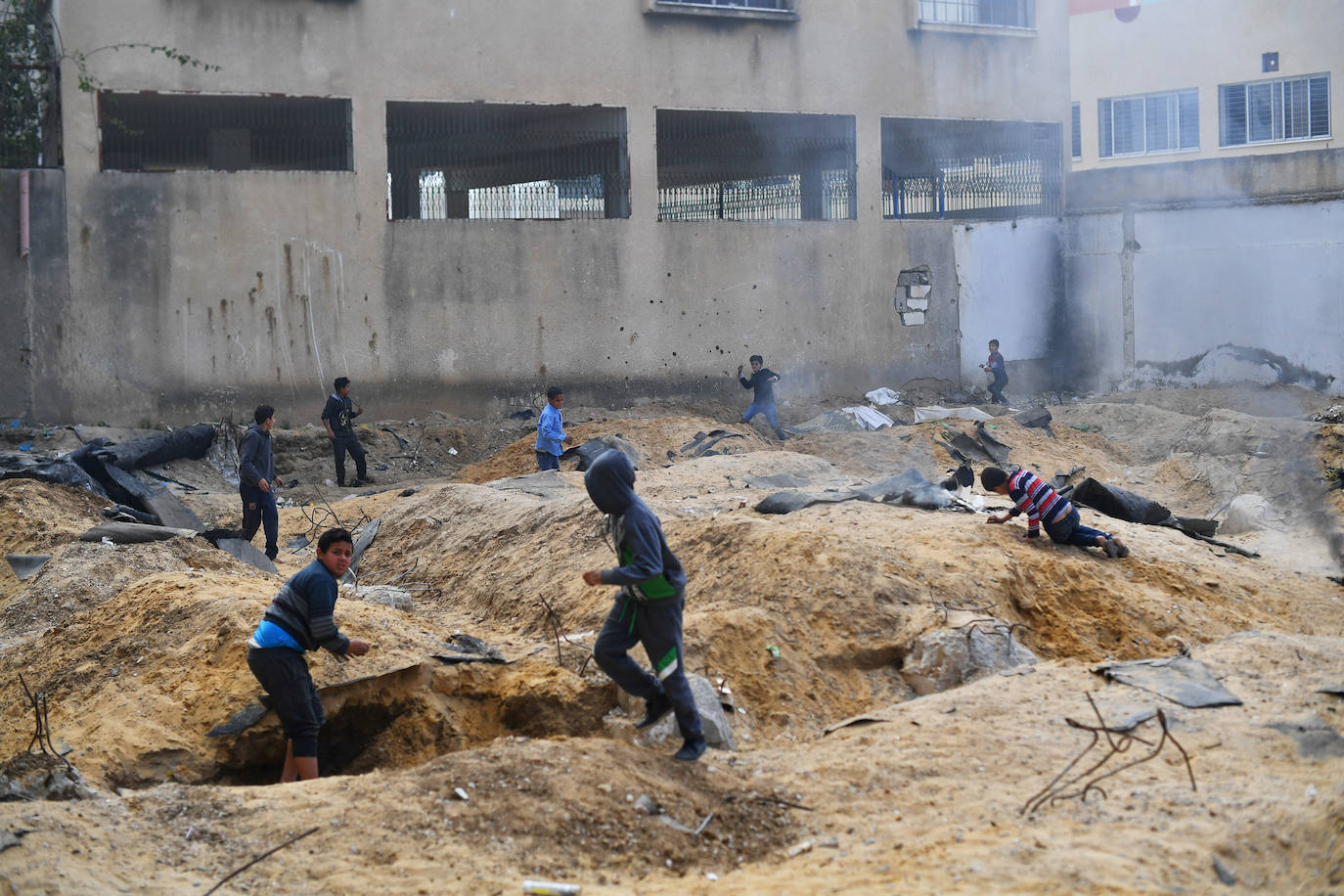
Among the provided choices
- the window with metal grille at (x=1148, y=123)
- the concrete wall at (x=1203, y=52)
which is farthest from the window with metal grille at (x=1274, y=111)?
the window with metal grille at (x=1148, y=123)

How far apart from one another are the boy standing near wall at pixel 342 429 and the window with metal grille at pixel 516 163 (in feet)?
12.8

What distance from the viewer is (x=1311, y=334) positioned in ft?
59.5

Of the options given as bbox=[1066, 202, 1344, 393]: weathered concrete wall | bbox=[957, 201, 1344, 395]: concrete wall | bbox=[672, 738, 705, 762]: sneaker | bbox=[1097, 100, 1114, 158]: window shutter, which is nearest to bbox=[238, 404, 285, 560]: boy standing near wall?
bbox=[672, 738, 705, 762]: sneaker

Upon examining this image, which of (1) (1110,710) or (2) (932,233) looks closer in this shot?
(1) (1110,710)

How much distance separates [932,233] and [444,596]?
13047 mm

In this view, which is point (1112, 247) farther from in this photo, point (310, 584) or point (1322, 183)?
point (310, 584)

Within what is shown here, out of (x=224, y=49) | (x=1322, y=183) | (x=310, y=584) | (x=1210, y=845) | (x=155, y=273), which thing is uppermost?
(x=224, y=49)

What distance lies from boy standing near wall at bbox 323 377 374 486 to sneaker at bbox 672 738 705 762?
32.4 ft

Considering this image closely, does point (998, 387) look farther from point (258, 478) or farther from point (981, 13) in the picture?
point (258, 478)

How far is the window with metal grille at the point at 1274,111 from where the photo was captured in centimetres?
2805

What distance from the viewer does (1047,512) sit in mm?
8203

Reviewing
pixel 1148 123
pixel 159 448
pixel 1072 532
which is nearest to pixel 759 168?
pixel 159 448

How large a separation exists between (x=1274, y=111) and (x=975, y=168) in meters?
11.8

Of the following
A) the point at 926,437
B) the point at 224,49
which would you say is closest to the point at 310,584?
the point at 926,437
